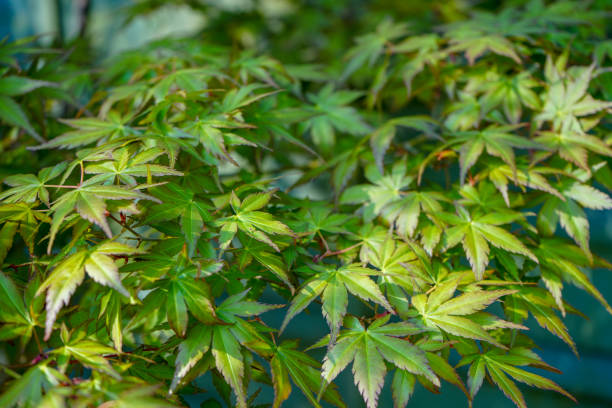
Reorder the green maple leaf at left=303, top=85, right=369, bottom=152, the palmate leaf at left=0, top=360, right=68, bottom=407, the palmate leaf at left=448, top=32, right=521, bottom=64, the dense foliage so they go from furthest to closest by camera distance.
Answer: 1. the green maple leaf at left=303, top=85, right=369, bottom=152
2. the palmate leaf at left=448, top=32, right=521, bottom=64
3. the dense foliage
4. the palmate leaf at left=0, top=360, right=68, bottom=407

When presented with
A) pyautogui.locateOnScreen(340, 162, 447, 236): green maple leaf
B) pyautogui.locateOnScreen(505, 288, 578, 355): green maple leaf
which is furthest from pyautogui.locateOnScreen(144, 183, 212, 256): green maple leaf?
pyautogui.locateOnScreen(505, 288, 578, 355): green maple leaf

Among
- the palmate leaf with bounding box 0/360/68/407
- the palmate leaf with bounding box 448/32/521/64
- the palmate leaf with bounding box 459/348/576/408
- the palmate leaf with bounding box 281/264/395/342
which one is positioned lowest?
the palmate leaf with bounding box 459/348/576/408

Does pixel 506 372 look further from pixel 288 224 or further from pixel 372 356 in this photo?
pixel 288 224

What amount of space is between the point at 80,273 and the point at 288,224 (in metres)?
0.40

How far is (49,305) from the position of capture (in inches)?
28.3

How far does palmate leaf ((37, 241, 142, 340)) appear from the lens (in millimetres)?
724

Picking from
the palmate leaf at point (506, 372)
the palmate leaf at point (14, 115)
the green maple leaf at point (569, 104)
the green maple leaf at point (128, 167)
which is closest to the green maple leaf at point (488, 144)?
the green maple leaf at point (569, 104)

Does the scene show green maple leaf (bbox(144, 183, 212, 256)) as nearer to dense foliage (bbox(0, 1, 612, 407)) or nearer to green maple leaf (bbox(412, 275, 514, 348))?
dense foliage (bbox(0, 1, 612, 407))

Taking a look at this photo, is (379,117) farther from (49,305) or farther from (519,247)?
(49,305)

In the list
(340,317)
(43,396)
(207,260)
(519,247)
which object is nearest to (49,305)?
(43,396)

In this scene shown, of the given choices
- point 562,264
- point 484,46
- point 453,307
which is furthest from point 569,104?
point 453,307

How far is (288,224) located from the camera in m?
0.99

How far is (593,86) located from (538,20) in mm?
273

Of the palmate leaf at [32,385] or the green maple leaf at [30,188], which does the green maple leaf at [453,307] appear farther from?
the green maple leaf at [30,188]
